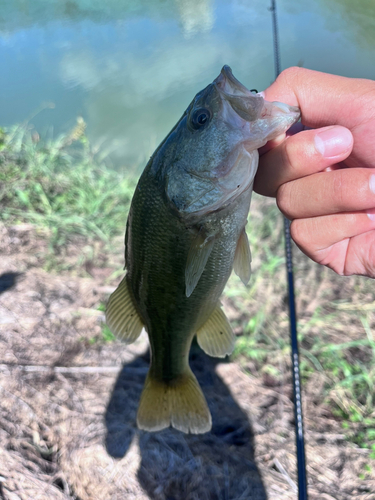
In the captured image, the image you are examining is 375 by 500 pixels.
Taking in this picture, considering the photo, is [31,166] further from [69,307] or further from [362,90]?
[362,90]

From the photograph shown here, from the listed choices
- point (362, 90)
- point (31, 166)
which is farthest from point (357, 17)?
point (362, 90)

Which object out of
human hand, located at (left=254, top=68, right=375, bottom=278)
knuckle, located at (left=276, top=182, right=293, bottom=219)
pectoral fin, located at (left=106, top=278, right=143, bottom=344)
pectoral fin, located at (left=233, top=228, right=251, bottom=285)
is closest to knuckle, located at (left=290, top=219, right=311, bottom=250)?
human hand, located at (left=254, top=68, right=375, bottom=278)

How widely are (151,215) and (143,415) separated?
117 cm

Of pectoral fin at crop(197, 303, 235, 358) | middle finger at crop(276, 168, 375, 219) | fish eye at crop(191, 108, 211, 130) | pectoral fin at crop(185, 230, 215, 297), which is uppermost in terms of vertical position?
fish eye at crop(191, 108, 211, 130)

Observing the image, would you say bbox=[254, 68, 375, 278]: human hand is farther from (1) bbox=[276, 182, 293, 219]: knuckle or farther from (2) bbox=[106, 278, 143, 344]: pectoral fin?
(2) bbox=[106, 278, 143, 344]: pectoral fin

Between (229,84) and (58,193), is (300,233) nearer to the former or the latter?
(229,84)

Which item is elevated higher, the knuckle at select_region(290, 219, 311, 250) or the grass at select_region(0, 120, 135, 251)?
the grass at select_region(0, 120, 135, 251)

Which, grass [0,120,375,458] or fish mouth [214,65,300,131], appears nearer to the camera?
fish mouth [214,65,300,131]

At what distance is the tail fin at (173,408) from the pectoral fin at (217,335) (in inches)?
10.3

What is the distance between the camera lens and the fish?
1506 millimetres

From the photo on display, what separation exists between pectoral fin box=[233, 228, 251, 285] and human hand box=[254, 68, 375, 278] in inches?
12.5

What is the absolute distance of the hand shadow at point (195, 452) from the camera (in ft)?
8.21

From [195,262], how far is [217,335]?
0.64 m

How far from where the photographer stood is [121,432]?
273cm
